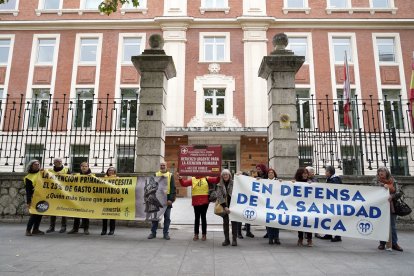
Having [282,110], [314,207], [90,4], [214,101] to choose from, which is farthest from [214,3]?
[314,207]

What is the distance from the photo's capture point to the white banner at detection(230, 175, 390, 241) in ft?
23.0

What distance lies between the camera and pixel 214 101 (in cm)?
2350

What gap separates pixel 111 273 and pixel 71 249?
6.51 ft

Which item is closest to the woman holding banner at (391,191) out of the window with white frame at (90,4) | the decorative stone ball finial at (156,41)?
the decorative stone ball finial at (156,41)

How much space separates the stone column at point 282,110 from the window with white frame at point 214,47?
14651 millimetres

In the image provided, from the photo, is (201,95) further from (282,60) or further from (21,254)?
(21,254)

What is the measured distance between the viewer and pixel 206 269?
4.91 metres

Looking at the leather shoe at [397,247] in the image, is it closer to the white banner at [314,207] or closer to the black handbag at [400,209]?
the white banner at [314,207]

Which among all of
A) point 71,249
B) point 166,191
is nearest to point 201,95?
point 166,191

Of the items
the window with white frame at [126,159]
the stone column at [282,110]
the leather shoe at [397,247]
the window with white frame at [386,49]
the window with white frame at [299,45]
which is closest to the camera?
the leather shoe at [397,247]

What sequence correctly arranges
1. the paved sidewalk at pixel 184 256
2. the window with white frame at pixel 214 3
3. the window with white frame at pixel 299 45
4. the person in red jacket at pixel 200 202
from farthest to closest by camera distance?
the window with white frame at pixel 214 3
the window with white frame at pixel 299 45
the person in red jacket at pixel 200 202
the paved sidewalk at pixel 184 256

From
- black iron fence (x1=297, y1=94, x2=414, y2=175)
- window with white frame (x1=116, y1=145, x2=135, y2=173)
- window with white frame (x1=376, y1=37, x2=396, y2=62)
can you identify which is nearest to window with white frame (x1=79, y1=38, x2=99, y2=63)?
window with white frame (x1=116, y1=145, x2=135, y2=173)

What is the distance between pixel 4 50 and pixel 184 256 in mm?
25757

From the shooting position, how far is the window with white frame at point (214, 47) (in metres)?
24.1
